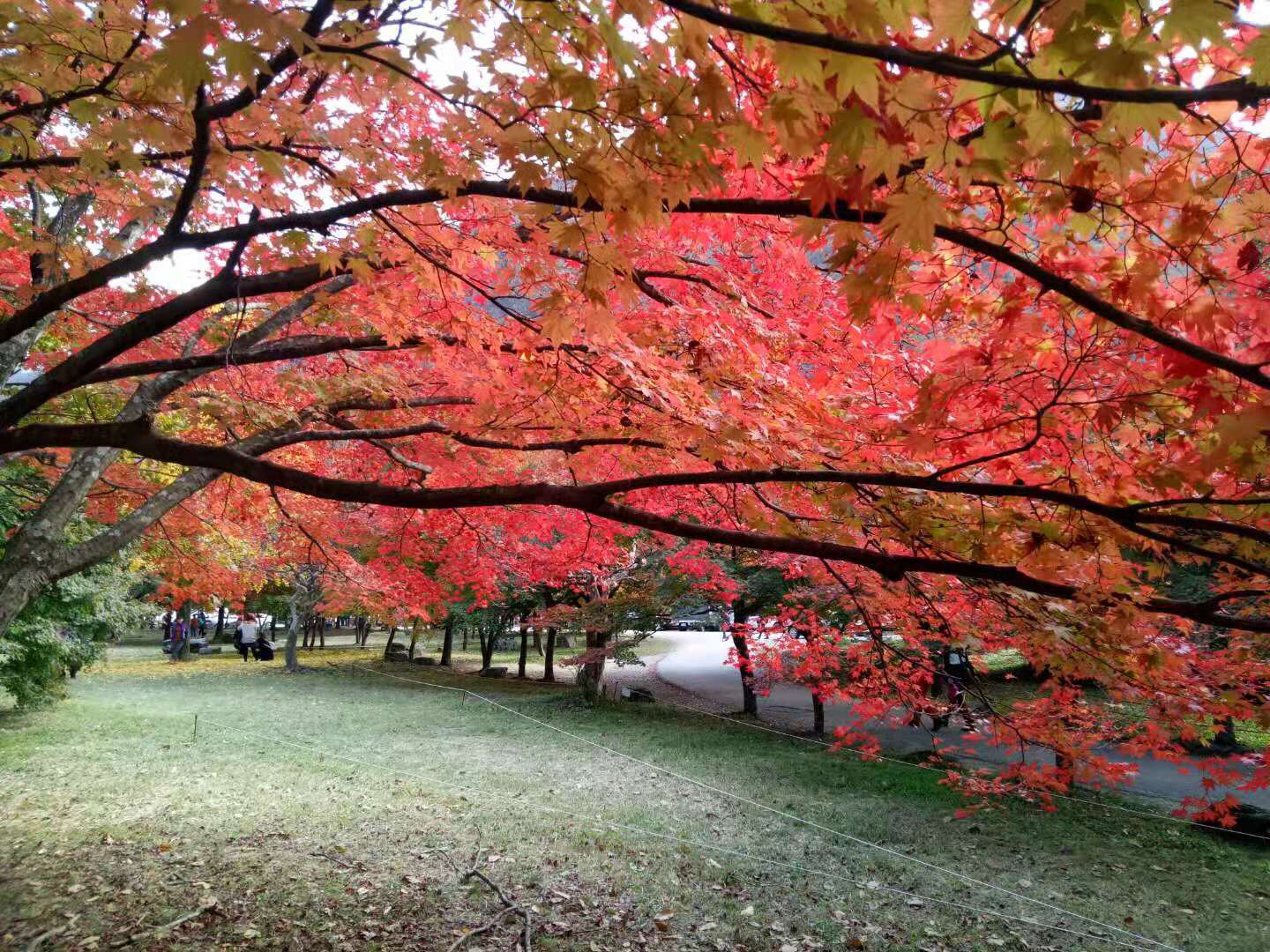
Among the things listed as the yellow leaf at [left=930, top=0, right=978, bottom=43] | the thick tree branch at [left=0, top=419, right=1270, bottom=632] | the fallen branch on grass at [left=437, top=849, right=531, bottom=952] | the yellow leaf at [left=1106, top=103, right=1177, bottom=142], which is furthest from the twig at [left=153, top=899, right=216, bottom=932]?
the yellow leaf at [left=1106, top=103, right=1177, bottom=142]

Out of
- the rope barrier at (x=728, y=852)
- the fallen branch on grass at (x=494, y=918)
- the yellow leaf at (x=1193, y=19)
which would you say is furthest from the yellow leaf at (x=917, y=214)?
the rope barrier at (x=728, y=852)

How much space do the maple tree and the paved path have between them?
2.66 metres

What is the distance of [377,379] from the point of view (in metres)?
5.04

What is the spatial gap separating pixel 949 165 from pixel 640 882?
221 inches

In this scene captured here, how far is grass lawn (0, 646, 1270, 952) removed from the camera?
4641 mm

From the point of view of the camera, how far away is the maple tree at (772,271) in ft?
5.22

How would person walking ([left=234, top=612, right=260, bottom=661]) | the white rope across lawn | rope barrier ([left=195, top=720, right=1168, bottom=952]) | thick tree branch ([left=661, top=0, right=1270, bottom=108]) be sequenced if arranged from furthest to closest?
person walking ([left=234, top=612, right=260, bottom=661])
the white rope across lawn
rope barrier ([left=195, top=720, right=1168, bottom=952])
thick tree branch ([left=661, top=0, right=1270, bottom=108])

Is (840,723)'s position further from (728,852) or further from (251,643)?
(251,643)

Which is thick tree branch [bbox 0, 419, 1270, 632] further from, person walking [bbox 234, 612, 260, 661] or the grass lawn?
person walking [bbox 234, 612, 260, 661]

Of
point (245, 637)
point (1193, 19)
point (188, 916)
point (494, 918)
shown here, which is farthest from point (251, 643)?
point (1193, 19)

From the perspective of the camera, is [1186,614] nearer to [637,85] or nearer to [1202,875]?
[637,85]

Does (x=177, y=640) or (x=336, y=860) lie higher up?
(x=336, y=860)

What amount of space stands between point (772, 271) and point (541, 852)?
17.1 ft

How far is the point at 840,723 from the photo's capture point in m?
13.5
